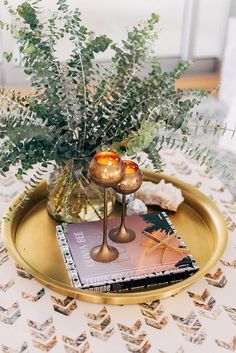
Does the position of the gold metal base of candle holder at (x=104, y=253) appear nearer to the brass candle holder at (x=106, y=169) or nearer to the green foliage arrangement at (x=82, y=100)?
the brass candle holder at (x=106, y=169)

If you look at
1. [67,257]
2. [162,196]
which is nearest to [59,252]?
[67,257]

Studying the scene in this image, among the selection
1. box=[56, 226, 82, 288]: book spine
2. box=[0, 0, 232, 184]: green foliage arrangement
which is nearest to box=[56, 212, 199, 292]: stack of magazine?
box=[56, 226, 82, 288]: book spine

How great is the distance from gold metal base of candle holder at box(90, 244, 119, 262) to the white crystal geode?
0.23 metres

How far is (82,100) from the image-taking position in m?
1.06

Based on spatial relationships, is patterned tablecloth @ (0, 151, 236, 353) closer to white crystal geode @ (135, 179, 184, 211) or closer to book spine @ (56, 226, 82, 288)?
book spine @ (56, 226, 82, 288)

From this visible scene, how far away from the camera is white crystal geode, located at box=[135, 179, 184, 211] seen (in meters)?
1.23

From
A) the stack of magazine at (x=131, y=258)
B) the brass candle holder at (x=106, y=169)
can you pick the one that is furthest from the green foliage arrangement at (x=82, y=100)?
the stack of magazine at (x=131, y=258)

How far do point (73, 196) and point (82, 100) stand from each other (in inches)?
8.5

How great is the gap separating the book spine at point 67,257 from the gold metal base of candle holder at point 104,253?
0.05 meters

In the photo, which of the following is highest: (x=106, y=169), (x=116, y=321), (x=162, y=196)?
(x=106, y=169)

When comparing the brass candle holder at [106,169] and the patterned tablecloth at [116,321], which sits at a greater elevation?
the brass candle holder at [106,169]

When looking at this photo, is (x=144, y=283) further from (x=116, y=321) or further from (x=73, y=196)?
(x=73, y=196)

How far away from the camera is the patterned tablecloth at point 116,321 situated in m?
0.89

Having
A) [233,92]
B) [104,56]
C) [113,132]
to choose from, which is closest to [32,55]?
[113,132]
